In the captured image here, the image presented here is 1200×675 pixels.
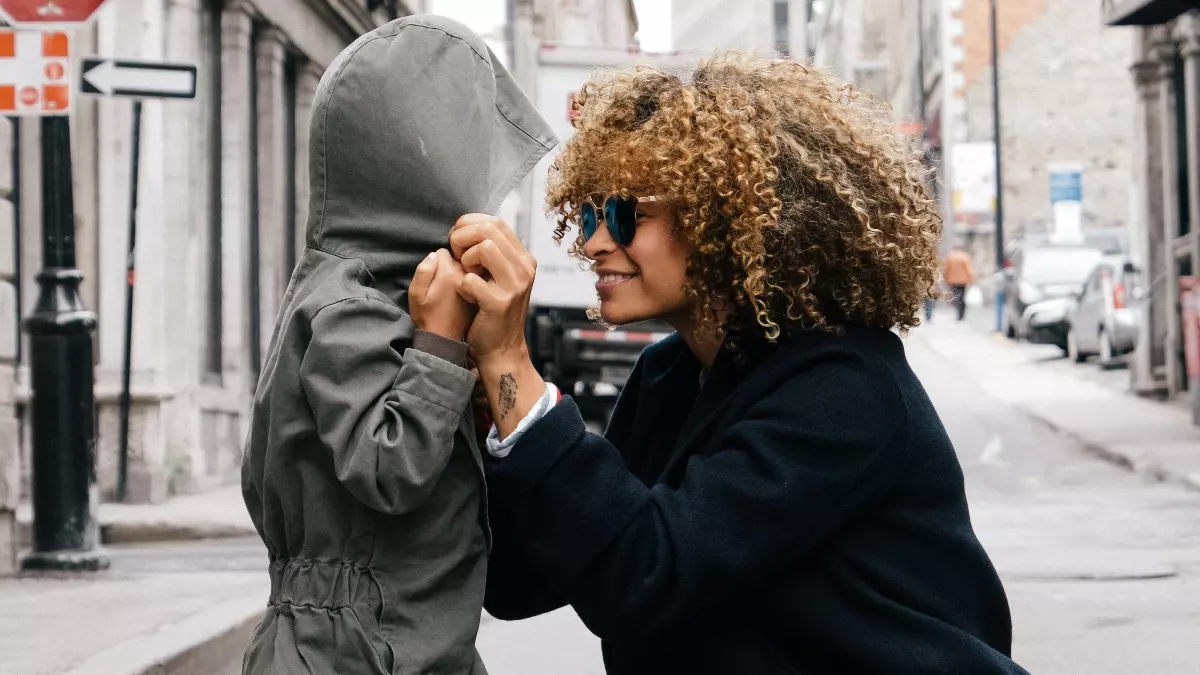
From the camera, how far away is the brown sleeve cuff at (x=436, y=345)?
2.05 meters

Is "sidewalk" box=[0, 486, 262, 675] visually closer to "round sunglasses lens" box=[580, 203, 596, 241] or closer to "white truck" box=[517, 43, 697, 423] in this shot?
"round sunglasses lens" box=[580, 203, 596, 241]

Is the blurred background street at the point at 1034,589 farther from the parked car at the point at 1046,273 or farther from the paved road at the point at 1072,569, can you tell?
the parked car at the point at 1046,273

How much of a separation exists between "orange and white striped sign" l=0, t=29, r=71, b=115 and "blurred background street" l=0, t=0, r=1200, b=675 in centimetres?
1

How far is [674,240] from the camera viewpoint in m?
2.35

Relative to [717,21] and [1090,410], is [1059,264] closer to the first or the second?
[1090,410]

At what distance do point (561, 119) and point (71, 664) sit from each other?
1360 centimetres

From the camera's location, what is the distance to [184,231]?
12680 mm

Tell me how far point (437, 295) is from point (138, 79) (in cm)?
656

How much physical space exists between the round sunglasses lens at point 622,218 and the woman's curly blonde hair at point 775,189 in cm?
2

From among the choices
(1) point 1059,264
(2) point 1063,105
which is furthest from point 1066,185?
(2) point 1063,105

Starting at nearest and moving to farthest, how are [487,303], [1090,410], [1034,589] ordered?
[487,303], [1034,589], [1090,410]

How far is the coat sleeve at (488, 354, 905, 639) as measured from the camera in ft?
6.88

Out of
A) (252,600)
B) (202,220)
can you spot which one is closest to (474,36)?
(252,600)

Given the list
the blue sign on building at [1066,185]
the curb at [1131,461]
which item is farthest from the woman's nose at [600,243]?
the blue sign on building at [1066,185]
